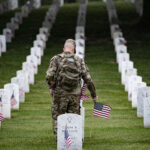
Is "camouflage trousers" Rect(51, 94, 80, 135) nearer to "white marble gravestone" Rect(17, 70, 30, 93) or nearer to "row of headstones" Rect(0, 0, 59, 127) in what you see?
"row of headstones" Rect(0, 0, 59, 127)

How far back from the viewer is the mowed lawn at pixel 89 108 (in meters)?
12.6

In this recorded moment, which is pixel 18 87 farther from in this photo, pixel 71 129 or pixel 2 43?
pixel 2 43

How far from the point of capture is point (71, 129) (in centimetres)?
1122

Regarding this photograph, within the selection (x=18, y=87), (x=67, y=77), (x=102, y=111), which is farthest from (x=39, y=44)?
(x=67, y=77)

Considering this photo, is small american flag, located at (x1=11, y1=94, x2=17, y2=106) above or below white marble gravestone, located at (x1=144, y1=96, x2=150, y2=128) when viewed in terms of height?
below

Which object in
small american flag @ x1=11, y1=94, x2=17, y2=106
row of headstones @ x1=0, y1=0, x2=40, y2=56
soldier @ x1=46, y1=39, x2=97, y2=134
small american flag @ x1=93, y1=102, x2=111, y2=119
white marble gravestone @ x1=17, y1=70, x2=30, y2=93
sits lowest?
row of headstones @ x1=0, y1=0, x2=40, y2=56

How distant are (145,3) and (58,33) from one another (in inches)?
195

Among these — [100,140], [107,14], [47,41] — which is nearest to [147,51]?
[47,41]

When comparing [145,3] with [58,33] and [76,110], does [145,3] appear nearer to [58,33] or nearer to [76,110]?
[58,33]

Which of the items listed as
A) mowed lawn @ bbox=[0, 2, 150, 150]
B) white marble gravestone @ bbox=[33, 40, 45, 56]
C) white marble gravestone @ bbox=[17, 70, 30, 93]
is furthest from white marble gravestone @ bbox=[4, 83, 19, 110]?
white marble gravestone @ bbox=[33, 40, 45, 56]

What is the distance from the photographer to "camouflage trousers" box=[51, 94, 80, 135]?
39.0 ft

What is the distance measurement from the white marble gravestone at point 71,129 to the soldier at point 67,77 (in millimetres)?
771

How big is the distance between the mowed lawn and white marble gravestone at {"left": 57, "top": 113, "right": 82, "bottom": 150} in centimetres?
65

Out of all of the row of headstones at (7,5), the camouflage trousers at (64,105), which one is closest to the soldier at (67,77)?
the camouflage trousers at (64,105)
